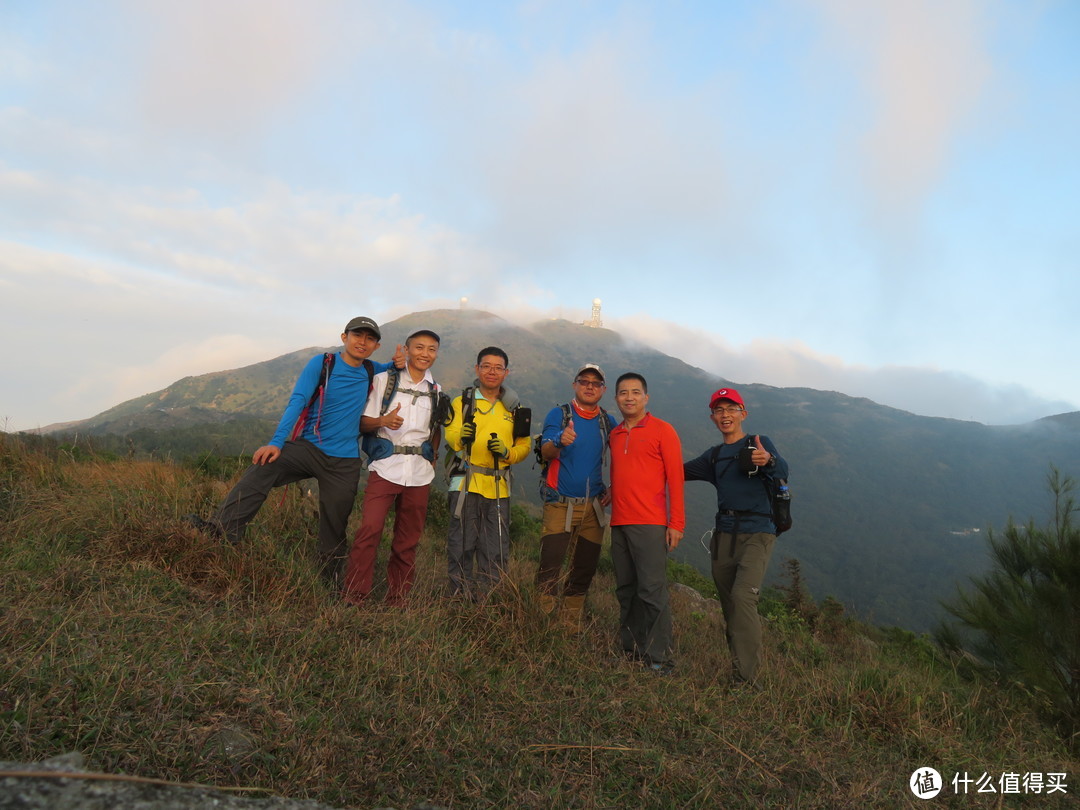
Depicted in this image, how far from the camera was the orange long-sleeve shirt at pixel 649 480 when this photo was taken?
4676mm

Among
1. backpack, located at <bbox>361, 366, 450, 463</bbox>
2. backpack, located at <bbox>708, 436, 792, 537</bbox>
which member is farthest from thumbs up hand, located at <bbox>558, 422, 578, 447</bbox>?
backpack, located at <bbox>708, 436, 792, 537</bbox>

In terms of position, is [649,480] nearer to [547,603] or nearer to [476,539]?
[547,603]

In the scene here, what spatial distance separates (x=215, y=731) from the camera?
2.15 m

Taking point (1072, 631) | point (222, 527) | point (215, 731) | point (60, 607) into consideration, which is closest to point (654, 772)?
point (215, 731)

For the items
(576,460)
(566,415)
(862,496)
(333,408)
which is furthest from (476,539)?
(862,496)

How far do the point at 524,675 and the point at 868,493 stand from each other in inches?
7458

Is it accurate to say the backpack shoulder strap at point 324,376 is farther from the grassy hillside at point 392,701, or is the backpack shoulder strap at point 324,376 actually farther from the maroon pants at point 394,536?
the grassy hillside at point 392,701

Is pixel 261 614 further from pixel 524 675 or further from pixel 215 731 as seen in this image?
pixel 524 675

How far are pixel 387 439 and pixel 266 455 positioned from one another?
927mm

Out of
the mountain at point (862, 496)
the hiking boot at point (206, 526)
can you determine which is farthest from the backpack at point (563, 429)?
the mountain at point (862, 496)

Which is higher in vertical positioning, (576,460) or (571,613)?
(576,460)

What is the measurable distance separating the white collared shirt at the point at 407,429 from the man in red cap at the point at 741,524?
2451mm

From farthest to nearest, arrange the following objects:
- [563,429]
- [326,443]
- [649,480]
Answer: [563,429] < [649,480] < [326,443]

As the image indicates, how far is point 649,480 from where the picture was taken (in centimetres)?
471
